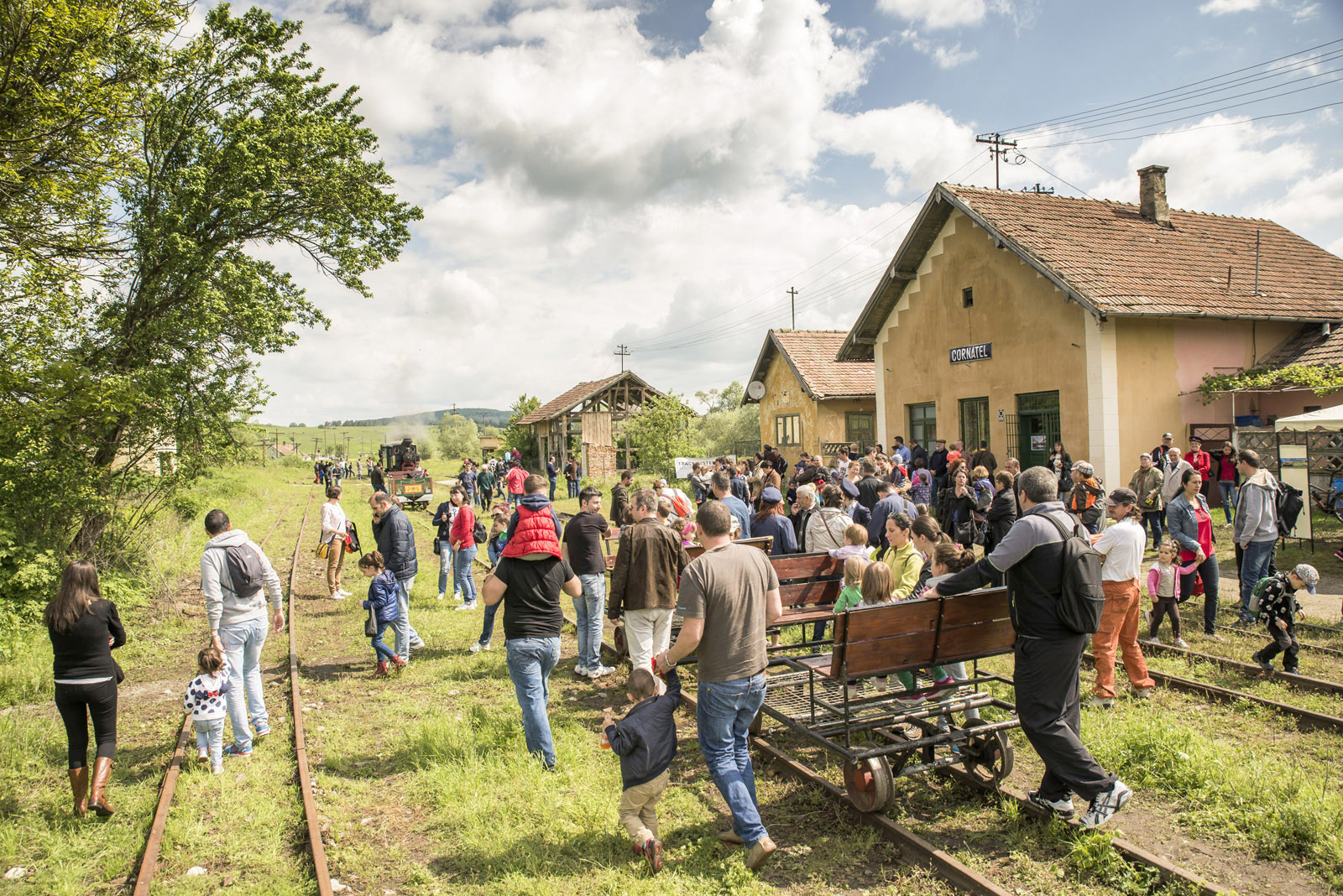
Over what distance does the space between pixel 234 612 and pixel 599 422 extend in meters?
32.5

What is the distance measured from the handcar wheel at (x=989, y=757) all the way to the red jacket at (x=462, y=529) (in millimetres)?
7424

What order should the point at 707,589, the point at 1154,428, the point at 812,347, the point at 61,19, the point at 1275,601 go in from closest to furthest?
1. the point at 707,589
2. the point at 1275,601
3. the point at 61,19
4. the point at 1154,428
5. the point at 812,347

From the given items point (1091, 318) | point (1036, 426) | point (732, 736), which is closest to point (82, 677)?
point (732, 736)

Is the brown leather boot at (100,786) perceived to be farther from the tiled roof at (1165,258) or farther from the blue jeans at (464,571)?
the tiled roof at (1165,258)

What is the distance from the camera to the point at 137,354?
11.7 m

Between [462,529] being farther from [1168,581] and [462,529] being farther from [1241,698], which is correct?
[1241,698]

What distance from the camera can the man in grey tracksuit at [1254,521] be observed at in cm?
782

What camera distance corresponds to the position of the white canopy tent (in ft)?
38.3

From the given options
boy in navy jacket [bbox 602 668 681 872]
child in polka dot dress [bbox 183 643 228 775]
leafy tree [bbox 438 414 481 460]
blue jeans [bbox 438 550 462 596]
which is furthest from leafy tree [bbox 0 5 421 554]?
leafy tree [bbox 438 414 481 460]

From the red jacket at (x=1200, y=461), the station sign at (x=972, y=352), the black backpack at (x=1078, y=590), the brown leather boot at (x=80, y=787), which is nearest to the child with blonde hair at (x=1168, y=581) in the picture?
the black backpack at (x=1078, y=590)

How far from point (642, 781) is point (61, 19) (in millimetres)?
10311

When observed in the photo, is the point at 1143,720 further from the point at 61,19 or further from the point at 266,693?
the point at 61,19

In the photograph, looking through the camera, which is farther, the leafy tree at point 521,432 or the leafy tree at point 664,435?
the leafy tree at point 521,432

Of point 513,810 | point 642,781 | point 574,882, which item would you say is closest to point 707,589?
point 642,781
